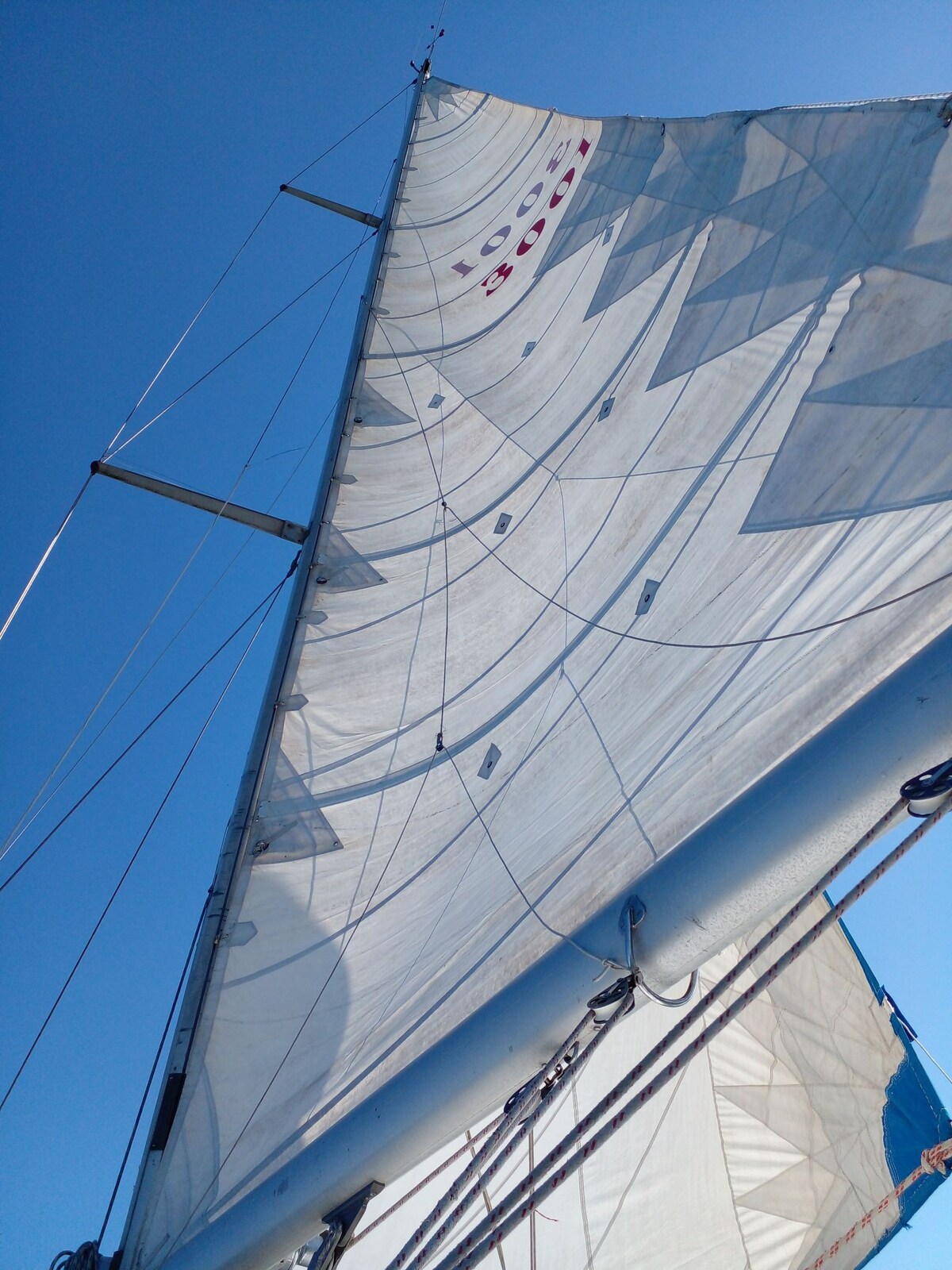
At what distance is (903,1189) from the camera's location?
4.27 meters

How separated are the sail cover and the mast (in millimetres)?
50

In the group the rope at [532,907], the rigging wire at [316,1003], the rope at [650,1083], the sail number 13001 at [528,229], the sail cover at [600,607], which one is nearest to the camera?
the rope at [650,1083]

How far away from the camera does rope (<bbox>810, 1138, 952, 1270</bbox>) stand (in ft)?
14.1

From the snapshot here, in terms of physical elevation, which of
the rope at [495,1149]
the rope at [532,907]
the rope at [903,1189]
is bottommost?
the rope at [903,1189]

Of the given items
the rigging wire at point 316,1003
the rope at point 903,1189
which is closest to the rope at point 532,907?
the rigging wire at point 316,1003

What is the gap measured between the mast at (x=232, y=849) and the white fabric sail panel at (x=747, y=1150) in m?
1.50

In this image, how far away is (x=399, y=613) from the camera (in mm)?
4711

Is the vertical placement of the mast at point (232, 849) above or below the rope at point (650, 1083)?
above

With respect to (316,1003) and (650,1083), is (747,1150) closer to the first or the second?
(316,1003)

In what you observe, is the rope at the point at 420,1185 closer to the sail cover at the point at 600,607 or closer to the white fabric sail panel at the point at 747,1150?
the sail cover at the point at 600,607

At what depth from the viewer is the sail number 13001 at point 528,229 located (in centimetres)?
743

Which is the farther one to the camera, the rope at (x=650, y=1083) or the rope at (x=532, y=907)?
the rope at (x=532, y=907)

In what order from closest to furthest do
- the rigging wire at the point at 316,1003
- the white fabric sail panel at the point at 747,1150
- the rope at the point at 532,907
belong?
the rope at the point at 532,907 < the rigging wire at the point at 316,1003 < the white fabric sail panel at the point at 747,1150

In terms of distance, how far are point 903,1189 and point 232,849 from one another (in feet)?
12.1
